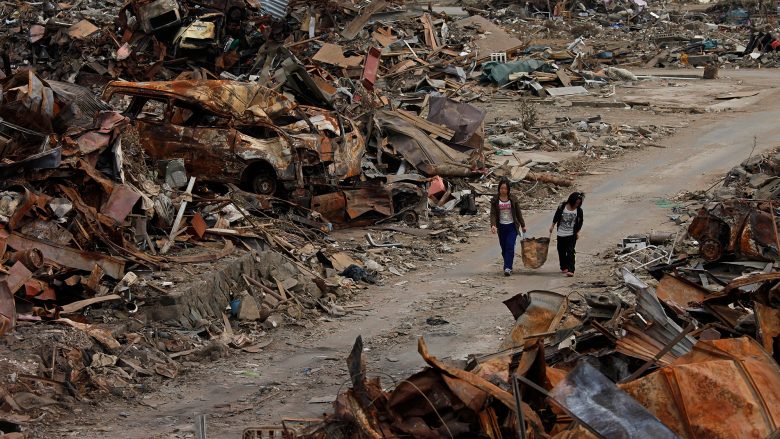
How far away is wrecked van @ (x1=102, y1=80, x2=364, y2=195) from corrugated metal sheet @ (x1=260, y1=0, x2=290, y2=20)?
14201 mm

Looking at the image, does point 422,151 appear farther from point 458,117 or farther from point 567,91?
point 567,91

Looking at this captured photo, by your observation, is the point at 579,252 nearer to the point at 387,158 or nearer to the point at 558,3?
the point at 387,158

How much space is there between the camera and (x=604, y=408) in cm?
595

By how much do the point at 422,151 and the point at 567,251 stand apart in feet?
19.3

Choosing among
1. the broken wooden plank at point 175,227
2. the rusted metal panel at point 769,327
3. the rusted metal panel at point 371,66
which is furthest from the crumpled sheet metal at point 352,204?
the rusted metal panel at point 769,327

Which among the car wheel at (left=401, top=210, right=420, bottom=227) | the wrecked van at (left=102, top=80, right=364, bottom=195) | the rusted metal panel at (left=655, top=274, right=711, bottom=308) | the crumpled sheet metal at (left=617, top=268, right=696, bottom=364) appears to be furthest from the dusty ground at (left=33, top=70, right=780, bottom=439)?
the crumpled sheet metal at (left=617, top=268, right=696, bottom=364)

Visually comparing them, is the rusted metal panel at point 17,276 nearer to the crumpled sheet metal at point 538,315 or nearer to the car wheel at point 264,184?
the crumpled sheet metal at point 538,315

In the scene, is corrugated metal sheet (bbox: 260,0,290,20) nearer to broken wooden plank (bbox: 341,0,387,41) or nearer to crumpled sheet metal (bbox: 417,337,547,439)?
broken wooden plank (bbox: 341,0,387,41)

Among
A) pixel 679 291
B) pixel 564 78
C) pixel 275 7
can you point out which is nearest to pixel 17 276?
pixel 679 291

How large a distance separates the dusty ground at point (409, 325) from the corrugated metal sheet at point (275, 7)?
1212 cm

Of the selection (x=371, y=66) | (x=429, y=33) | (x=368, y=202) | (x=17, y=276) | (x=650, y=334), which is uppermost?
(x=650, y=334)

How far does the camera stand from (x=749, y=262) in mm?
11609

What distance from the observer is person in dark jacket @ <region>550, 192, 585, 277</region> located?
13598 millimetres

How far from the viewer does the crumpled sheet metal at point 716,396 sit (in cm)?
638
